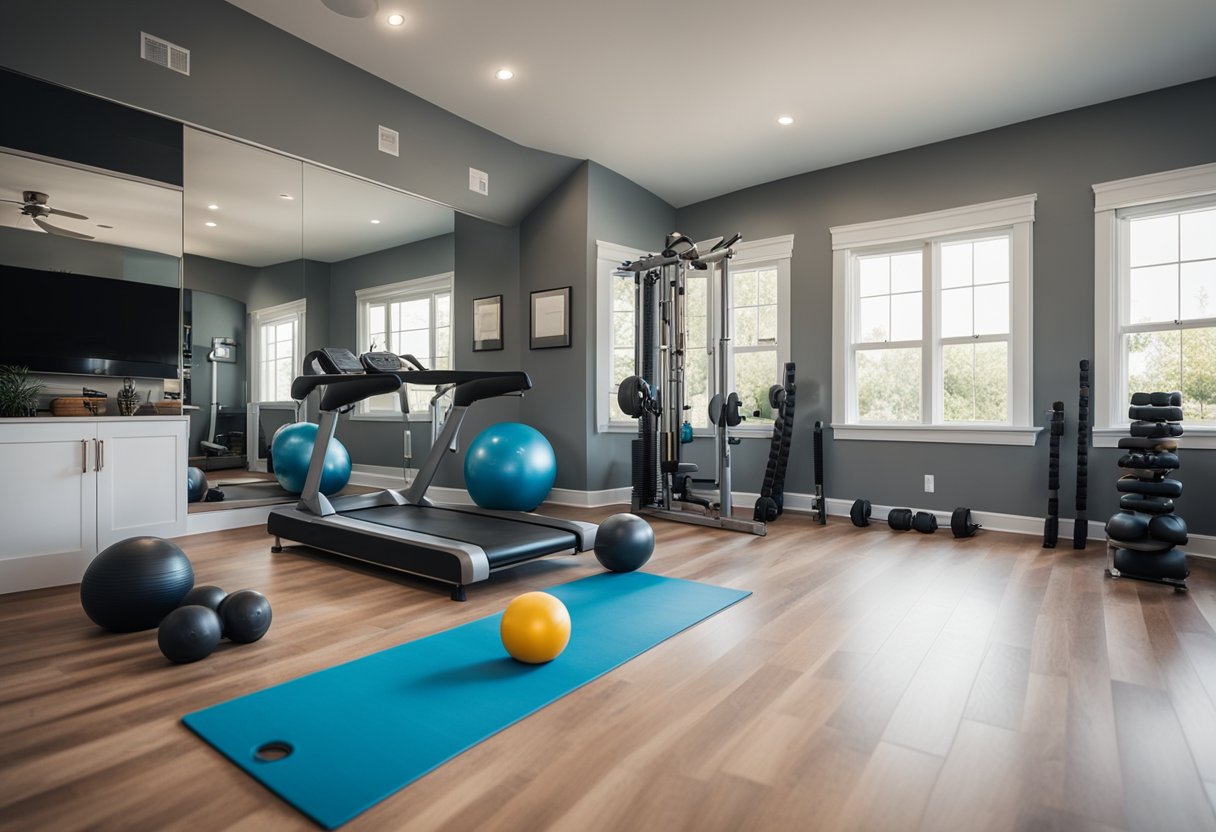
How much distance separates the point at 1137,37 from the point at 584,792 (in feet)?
15.8

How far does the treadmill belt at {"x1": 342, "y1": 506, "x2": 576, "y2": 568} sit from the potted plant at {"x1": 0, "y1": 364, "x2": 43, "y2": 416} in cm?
162

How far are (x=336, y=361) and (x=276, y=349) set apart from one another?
1.38m

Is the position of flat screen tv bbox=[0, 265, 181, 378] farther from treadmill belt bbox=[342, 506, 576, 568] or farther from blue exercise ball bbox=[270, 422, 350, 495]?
treadmill belt bbox=[342, 506, 576, 568]

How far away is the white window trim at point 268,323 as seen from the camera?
4.73 metres

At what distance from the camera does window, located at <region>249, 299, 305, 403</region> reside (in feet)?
15.6

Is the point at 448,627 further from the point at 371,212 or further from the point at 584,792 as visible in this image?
the point at 371,212

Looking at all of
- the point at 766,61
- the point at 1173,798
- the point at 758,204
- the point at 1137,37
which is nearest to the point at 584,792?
the point at 1173,798

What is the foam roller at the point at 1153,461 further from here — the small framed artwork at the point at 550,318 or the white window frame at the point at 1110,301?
the small framed artwork at the point at 550,318

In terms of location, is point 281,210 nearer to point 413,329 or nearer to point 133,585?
point 413,329

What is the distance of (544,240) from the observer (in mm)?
6051

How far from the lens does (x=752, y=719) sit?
184 cm

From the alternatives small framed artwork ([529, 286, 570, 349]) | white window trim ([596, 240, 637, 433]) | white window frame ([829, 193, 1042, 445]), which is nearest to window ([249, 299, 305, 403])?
small framed artwork ([529, 286, 570, 349])

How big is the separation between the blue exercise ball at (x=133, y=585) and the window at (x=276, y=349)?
2.46 m

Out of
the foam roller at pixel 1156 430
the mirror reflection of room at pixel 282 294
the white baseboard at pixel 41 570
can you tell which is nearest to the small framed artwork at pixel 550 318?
the mirror reflection of room at pixel 282 294
